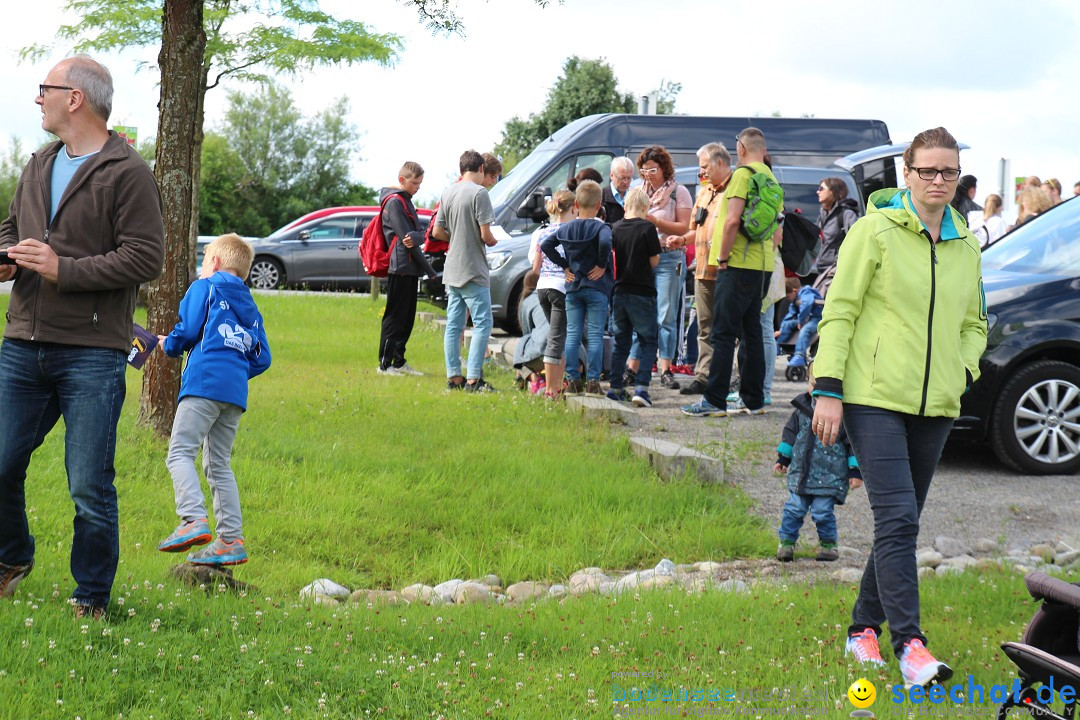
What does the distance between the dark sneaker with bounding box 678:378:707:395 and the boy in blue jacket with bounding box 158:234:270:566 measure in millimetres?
6296

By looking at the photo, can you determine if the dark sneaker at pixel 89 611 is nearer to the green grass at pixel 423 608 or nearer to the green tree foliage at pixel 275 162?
the green grass at pixel 423 608

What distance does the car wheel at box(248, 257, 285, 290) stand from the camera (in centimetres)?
2486

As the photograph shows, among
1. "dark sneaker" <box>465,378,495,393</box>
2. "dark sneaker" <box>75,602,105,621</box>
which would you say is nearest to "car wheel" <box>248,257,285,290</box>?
"dark sneaker" <box>465,378,495,393</box>

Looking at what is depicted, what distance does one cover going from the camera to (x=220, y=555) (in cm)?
554

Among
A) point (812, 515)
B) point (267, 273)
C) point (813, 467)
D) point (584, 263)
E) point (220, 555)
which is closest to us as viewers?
point (220, 555)

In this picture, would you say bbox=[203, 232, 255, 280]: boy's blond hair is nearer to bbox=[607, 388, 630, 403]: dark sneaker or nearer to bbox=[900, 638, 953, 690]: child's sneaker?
bbox=[900, 638, 953, 690]: child's sneaker

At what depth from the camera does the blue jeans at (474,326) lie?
424 inches

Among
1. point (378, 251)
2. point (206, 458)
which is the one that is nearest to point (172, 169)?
point (206, 458)

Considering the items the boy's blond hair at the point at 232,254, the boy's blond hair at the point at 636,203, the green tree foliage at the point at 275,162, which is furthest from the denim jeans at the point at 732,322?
the green tree foliage at the point at 275,162

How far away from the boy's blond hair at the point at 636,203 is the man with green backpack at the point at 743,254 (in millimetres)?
731

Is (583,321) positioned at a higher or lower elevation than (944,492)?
higher

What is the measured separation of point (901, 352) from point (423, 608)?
7.87 ft

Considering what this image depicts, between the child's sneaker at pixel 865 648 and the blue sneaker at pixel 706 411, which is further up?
the blue sneaker at pixel 706 411

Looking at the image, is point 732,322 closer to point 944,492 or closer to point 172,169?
point 944,492
